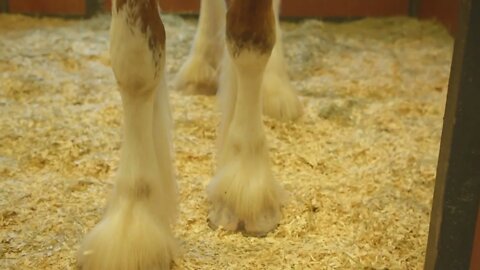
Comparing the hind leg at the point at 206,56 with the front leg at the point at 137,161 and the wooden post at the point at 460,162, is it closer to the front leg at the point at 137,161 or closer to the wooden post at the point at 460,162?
the front leg at the point at 137,161

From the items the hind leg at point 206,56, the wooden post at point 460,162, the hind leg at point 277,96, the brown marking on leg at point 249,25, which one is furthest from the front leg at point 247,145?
the hind leg at point 206,56

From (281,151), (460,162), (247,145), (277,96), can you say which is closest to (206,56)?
(277,96)

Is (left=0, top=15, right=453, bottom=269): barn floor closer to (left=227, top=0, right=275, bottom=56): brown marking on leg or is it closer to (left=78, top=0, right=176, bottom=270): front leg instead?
(left=78, top=0, right=176, bottom=270): front leg

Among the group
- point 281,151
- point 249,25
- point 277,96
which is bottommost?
point 281,151

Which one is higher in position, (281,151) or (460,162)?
(460,162)

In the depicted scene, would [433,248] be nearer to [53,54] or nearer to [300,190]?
[300,190]

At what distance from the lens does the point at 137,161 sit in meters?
1.07

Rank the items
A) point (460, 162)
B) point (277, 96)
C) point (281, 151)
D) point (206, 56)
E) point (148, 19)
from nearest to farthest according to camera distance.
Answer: point (460, 162) → point (148, 19) → point (281, 151) → point (277, 96) → point (206, 56)

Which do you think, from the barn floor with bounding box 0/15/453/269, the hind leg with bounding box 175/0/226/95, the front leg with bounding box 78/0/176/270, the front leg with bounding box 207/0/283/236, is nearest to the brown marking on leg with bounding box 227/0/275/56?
the front leg with bounding box 207/0/283/236

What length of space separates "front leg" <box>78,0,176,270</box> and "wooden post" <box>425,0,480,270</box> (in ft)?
1.43

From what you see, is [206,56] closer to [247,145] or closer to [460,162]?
[247,145]

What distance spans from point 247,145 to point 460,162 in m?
0.46

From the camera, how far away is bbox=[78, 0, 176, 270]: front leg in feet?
3.32

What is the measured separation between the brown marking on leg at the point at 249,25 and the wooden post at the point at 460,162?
0.41 meters
